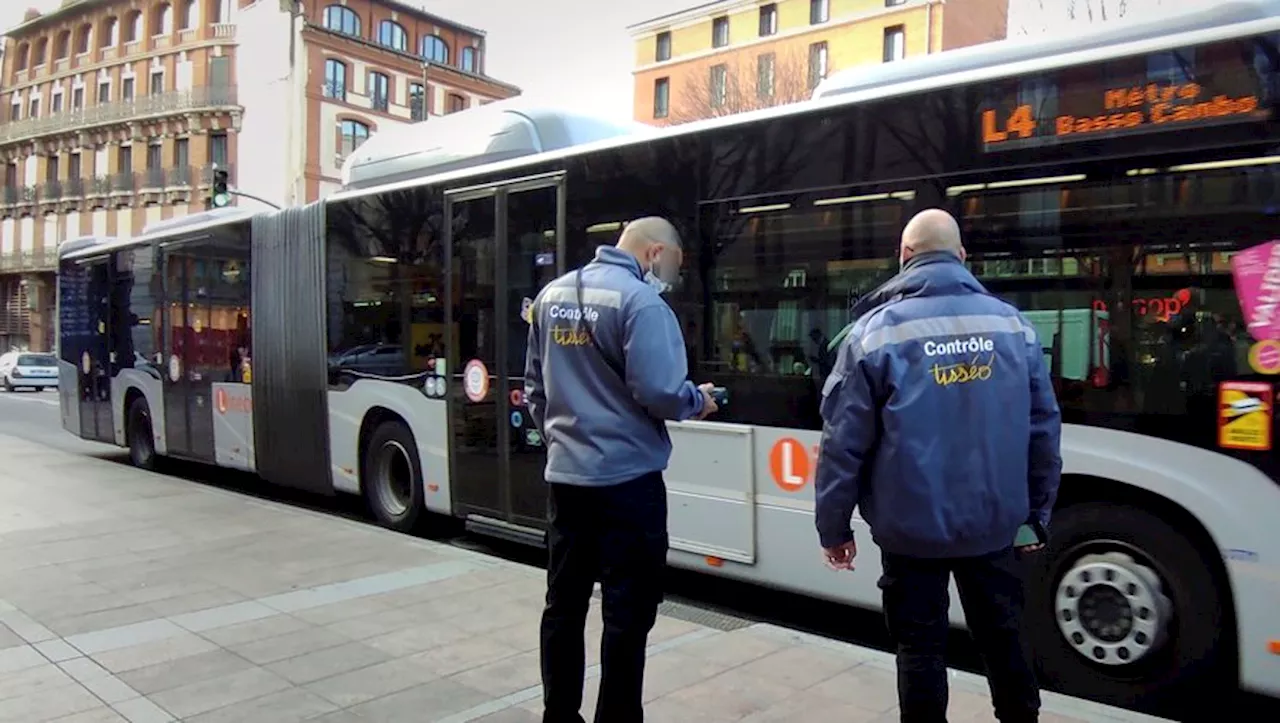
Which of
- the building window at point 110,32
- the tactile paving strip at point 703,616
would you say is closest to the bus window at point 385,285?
the tactile paving strip at point 703,616

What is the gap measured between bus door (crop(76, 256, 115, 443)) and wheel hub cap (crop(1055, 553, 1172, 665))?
12.9 meters

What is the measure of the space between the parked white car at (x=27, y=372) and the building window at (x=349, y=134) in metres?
20.0

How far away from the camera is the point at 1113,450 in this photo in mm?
4473

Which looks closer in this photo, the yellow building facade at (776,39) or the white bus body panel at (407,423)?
the white bus body panel at (407,423)

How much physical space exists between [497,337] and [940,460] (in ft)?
16.6

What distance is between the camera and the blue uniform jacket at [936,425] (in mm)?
2959

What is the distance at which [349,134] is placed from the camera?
53281 mm

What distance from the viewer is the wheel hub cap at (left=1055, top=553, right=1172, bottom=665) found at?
4410 millimetres

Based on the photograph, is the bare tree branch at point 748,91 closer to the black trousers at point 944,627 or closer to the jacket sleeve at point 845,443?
the jacket sleeve at point 845,443

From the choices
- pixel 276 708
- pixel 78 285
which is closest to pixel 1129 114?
pixel 276 708

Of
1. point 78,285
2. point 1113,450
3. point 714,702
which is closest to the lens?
point 714,702

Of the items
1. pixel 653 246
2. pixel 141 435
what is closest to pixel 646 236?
pixel 653 246

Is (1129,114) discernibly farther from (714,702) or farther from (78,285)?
(78,285)

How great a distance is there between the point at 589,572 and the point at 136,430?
11.7 m
